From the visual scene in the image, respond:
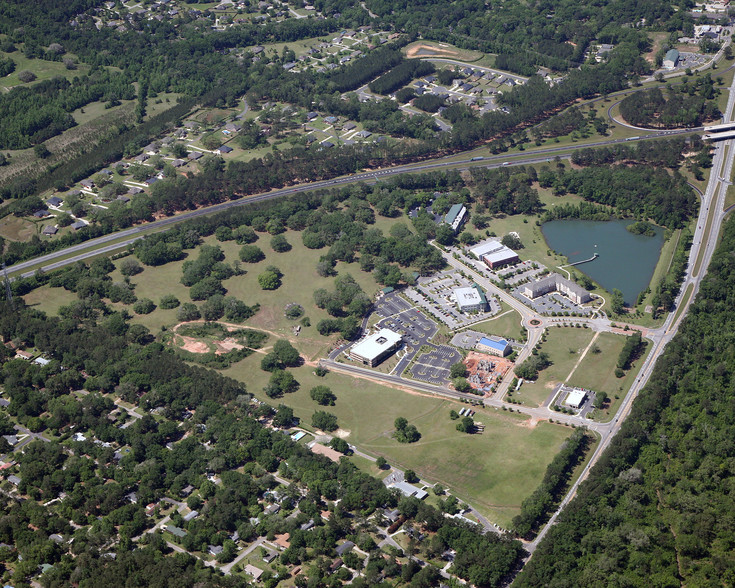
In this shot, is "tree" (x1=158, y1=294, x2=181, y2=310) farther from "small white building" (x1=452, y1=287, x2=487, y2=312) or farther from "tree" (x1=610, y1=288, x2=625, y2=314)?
"tree" (x1=610, y1=288, x2=625, y2=314)

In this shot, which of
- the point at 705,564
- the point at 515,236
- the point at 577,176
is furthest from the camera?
the point at 577,176

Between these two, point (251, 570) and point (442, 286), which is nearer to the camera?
point (251, 570)

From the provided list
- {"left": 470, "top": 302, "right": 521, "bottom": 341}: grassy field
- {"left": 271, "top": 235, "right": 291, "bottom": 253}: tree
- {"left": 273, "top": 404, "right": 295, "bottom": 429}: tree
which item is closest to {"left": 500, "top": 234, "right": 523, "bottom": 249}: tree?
{"left": 470, "top": 302, "right": 521, "bottom": 341}: grassy field

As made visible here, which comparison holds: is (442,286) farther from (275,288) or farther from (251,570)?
(251,570)

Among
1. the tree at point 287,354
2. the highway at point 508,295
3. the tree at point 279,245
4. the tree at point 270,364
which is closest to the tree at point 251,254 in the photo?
the tree at point 279,245

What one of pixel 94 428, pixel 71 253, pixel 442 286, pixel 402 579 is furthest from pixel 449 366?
pixel 71 253

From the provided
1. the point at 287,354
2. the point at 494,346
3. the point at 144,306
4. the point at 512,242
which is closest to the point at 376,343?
the point at 287,354

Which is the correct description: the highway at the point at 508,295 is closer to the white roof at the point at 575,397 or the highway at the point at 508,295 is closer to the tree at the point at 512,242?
the white roof at the point at 575,397
